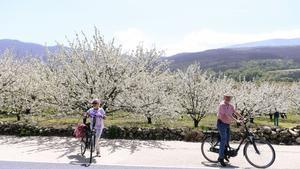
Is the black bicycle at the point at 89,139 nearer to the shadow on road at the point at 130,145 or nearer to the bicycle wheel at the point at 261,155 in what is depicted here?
the shadow on road at the point at 130,145

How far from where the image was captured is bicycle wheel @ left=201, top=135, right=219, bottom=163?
11.8m

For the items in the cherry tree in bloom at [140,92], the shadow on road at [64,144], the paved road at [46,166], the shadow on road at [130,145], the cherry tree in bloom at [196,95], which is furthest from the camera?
the cherry tree in bloom at [196,95]

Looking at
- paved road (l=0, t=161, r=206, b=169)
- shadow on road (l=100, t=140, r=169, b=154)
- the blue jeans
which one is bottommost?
shadow on road (l=100, t=140, r=169, b=154)

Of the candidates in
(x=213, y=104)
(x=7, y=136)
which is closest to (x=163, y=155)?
(x=7, y=136)

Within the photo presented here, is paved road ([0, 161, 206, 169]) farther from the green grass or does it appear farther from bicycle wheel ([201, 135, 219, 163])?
the green grass

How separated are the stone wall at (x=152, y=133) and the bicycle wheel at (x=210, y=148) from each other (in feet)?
8.07

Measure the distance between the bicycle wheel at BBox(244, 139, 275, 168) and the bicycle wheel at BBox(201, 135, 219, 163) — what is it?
919 mm

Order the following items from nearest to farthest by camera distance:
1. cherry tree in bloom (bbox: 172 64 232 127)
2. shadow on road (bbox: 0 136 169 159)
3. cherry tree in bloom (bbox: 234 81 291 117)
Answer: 1. shadow on road (bbox: 0 136 169 159)
2. cherry tree in bloom (bbox: 172 64 232 127)
3. cherry tree in bloom (bbox: 234 81 291 117)

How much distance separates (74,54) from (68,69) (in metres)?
0.89

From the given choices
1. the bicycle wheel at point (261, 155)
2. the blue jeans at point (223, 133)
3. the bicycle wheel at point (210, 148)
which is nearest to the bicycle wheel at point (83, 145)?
the bicycle wheel at point (210, 148)

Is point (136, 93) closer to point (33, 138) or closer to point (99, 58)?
point (99, 58)

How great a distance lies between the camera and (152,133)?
50.4ft

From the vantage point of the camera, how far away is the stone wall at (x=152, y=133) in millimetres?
14492

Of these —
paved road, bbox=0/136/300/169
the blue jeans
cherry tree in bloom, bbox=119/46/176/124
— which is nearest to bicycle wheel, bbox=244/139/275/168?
paved road, bbox=0/136/300/169
